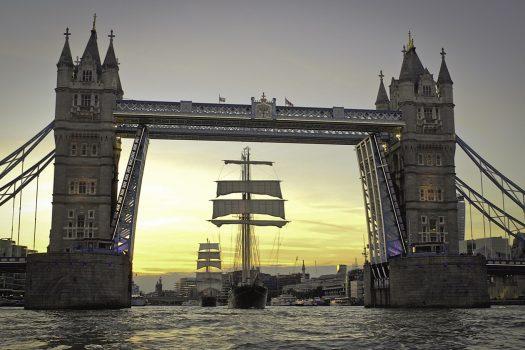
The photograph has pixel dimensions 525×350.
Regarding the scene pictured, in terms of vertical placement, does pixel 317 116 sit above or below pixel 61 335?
above

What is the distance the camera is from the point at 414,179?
308 feet

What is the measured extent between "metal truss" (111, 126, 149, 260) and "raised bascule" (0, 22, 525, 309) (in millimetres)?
154

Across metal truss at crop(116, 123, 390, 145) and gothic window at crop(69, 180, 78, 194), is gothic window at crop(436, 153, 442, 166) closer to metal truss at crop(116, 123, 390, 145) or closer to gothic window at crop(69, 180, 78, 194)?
metal truss at crop(116, 123, 390, 145)

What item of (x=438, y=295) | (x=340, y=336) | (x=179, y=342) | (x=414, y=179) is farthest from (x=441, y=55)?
(x=179, y=342)

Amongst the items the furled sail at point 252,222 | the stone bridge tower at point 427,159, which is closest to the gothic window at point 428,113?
the stone bridge tower at point 427,159

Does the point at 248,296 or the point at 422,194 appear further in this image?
the point at 248,296

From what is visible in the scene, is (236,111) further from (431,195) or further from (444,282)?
(444,282)

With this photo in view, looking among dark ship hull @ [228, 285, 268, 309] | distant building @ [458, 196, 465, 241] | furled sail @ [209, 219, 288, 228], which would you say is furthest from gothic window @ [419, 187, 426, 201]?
distant building @ [458, 196, 465, 241]

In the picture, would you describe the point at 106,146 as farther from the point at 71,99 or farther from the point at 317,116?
the point at 317,116

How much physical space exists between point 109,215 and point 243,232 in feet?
140

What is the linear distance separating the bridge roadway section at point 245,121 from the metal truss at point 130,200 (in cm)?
305

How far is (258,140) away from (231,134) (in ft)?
15.5

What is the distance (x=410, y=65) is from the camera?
9856cm

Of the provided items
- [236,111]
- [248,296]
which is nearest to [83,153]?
[236,111]
